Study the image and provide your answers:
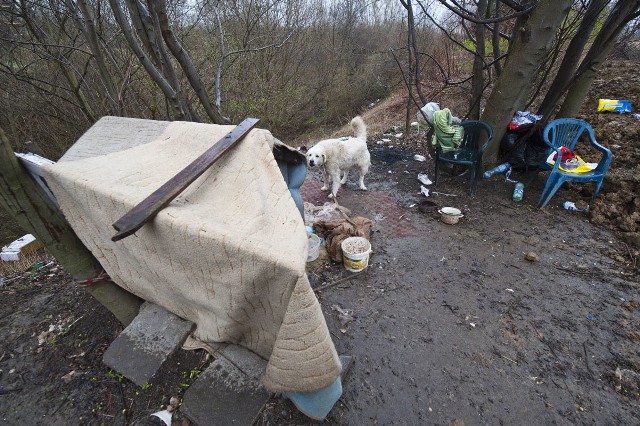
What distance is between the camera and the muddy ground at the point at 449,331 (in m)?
1.71

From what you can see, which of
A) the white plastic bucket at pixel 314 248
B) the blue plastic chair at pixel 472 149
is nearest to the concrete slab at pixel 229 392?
the white plastic bucket at pixel 314 248

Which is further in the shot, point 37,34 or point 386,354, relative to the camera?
point 37,34

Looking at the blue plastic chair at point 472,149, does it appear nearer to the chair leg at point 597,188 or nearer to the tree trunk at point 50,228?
the chair leg at point 597,188

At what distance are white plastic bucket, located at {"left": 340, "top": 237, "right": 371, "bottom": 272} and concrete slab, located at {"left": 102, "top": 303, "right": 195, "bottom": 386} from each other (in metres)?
1.66

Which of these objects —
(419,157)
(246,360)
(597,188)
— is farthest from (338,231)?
(597,188)

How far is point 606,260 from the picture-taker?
3.00 meters

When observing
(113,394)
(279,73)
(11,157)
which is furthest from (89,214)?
(279,73)

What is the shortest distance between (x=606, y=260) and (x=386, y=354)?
9.50ft

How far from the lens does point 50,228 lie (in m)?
1.48

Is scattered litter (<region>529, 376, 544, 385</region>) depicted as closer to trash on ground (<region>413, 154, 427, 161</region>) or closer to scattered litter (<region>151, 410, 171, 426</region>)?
scattered litter (<region>151, 410, 171, 426</region>)

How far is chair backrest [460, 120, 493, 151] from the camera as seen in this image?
14.0ft

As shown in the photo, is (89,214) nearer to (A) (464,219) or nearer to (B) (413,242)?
(B) (413,242)

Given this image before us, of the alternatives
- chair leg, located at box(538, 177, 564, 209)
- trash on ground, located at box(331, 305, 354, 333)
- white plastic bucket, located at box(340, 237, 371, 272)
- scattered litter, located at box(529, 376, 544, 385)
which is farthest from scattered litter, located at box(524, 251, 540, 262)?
trash on ground, located at box(331, 305, 354, 333)

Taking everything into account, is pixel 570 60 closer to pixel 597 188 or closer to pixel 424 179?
pixel 597 188
